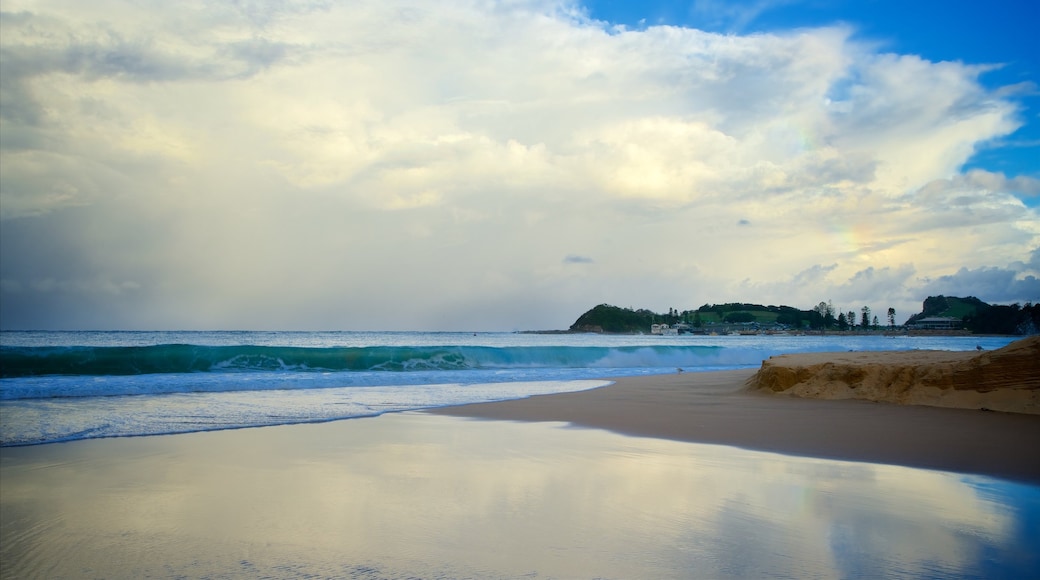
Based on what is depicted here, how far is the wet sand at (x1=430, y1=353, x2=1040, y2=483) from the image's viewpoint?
4824 mm

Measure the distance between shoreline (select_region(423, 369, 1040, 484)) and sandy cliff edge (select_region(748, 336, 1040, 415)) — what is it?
218mm

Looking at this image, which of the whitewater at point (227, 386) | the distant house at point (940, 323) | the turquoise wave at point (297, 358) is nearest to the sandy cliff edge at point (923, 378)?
the whitewater at point (227, 386)

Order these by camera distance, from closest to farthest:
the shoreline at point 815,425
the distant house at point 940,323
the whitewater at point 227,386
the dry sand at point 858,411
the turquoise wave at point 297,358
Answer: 1. the shoreline at point 815,425
2. the dry sand at point 858,411
3. the whitewater at point 227,386
4. the turquoise wave at point 297,358
5. the distant house at point 940,323

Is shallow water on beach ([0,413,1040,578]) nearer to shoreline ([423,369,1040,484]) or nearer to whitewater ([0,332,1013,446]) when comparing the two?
shoreline ([423,369,1040,484])

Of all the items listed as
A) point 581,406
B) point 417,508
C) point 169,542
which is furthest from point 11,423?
point 581,406

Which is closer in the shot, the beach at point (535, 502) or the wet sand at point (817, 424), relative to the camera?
the beach at point (535, 502)

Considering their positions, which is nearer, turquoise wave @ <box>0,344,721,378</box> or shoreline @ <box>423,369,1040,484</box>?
shoreline @ <box>423,369,1040,484</box>

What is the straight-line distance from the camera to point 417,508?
3363 mm

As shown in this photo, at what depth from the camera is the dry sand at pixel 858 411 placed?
506 centimetres

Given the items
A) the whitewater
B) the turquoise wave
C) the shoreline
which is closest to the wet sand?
the shoreline

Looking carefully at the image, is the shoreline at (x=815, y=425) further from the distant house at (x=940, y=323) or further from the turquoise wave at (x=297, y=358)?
the distant house at (x=940, y=323)

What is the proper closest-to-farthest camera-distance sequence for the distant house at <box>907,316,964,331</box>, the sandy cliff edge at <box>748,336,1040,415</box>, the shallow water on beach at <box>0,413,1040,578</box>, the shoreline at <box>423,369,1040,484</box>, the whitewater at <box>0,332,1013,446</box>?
the shallow water on beach at <box>0,413,1040,578</box> → the shoreline at <box>423,369,1040,484</box> → the sandy cliff edge at <box>748,336,1040,415</box> → the whitewater at <box>0,332,1013,446</box> → the distant house at <box>907,316,964,331</box>

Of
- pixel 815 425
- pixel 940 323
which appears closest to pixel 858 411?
pixel 815 425

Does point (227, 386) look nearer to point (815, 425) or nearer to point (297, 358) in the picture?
point (297, 358)
